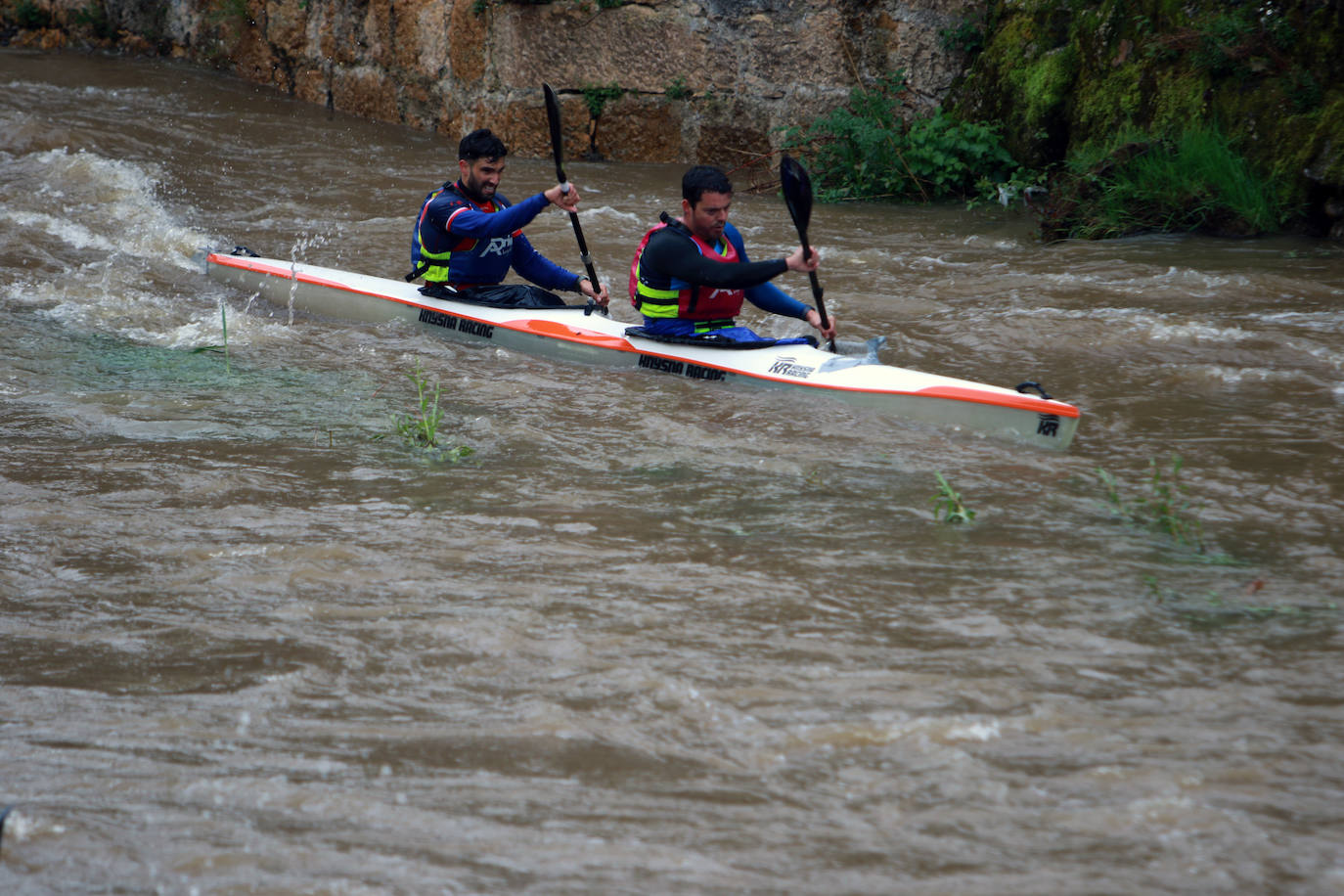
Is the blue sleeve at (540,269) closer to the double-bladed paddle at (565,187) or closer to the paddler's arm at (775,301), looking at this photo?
the double-bladed paddle at (565,187)

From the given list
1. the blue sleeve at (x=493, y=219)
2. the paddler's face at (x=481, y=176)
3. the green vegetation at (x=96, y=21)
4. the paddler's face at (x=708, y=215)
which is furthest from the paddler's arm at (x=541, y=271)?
the green vegetation at (x=96, y=21)

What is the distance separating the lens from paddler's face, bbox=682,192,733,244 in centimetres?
500

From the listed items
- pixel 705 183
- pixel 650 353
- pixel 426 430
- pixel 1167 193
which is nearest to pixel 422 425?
pixel 426 430

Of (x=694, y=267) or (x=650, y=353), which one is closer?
(x=694, y=267)

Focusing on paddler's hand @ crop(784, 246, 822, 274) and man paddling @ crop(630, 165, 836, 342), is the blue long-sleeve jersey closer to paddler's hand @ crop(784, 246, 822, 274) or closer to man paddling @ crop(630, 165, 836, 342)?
man paddling @ crop(630, 165, 836, 342)

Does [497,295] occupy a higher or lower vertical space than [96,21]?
lower

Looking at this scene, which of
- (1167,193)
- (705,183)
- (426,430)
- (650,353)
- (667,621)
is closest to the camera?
(667,621)

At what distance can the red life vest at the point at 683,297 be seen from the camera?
5.33m

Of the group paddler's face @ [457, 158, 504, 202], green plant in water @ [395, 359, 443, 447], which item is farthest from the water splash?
green plant in water @ [395, 359, 443, 447]

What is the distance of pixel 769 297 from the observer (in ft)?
17.8

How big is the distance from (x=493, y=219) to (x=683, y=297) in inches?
43.4

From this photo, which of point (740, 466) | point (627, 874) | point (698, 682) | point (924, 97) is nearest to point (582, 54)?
point (924, 97)

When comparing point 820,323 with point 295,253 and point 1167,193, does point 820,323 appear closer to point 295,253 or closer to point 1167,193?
point 1167,193

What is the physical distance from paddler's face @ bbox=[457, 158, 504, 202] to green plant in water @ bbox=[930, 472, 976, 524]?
325 cm
